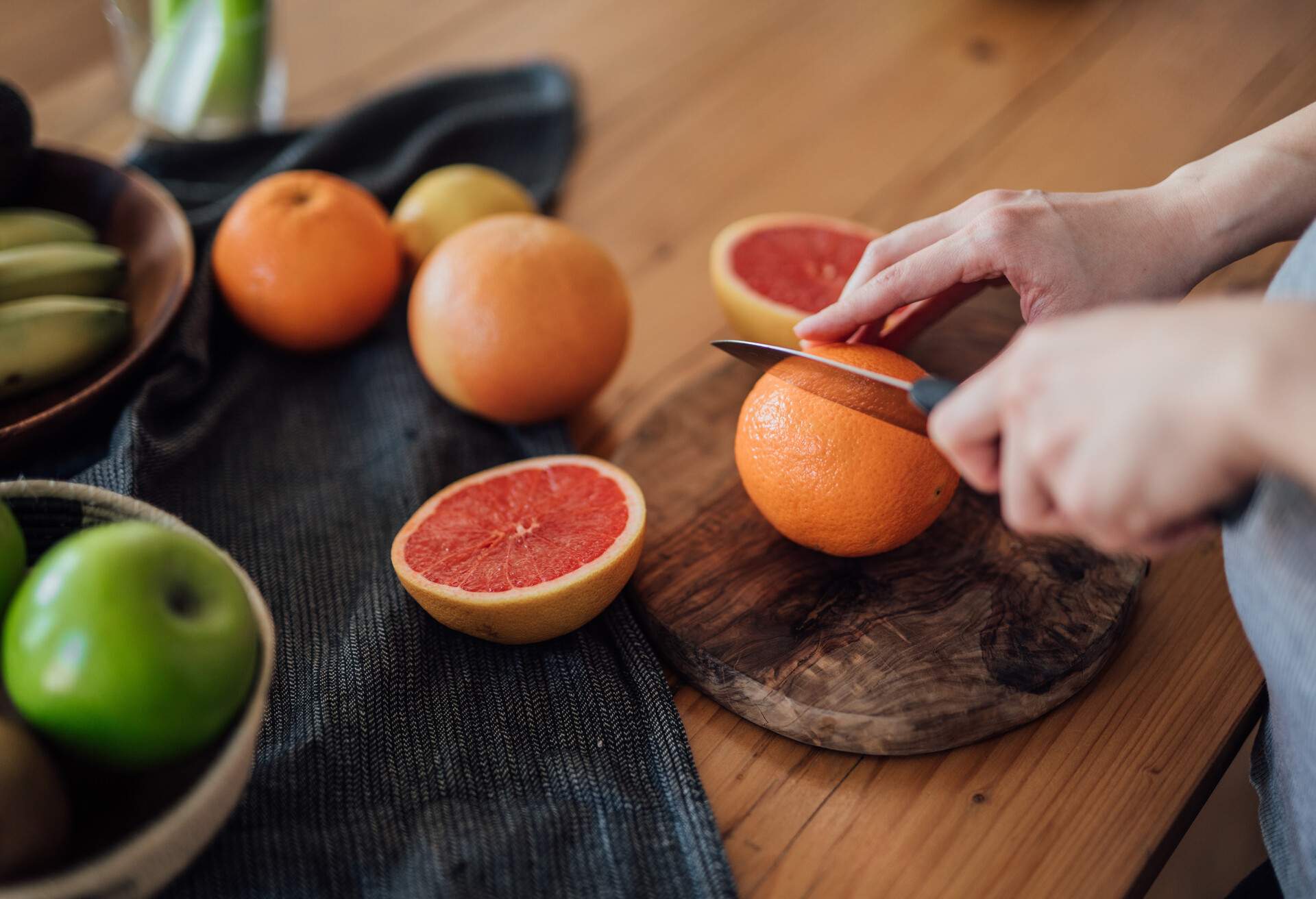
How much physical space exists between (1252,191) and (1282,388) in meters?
0.43

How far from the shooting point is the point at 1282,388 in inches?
19.6

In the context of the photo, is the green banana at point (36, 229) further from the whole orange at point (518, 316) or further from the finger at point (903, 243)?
the finger at point (903, 243)

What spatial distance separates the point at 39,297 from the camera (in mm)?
1000

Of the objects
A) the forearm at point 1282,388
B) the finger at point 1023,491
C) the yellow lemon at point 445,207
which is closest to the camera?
the forearm at point 1282,388

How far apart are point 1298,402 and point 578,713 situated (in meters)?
0.55

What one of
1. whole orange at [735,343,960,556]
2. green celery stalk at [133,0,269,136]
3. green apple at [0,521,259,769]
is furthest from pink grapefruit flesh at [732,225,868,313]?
green celery stalk at [133,0,269,136]

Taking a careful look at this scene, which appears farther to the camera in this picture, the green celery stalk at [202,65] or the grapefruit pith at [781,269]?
the green celery stalk at [202,65]

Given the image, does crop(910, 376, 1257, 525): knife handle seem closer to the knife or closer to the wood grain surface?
the knife

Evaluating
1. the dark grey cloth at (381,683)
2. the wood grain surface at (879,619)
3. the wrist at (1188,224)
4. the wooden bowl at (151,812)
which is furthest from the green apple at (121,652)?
the wrist at (1188,224)

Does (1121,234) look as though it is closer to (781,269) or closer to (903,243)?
(903,243)

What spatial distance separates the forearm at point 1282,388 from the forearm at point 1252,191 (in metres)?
0.38

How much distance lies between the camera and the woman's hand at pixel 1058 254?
0.84 m

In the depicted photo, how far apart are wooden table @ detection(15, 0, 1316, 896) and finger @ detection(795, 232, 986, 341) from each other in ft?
1.09

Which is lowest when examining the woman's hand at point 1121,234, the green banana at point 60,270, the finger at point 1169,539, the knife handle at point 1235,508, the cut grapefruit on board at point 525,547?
the green banana at point 60,270
